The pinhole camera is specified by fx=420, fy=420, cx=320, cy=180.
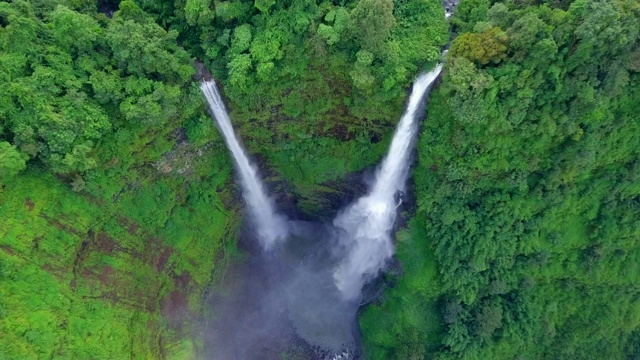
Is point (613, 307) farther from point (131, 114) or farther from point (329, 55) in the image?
point (131, 114)

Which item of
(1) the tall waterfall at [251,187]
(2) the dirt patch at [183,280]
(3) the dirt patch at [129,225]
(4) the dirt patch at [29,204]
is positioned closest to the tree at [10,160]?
(4) the dirt patch at [29,204]

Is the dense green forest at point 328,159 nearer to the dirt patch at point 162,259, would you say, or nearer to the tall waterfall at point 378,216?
the dirt patch at point 162,259

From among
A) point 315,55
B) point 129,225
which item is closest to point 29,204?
point 129,225

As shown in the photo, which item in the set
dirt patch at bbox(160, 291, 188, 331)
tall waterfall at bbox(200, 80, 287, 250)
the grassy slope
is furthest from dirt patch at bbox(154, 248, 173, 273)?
tall waterfall at bbox(200, 80, 287, 250)

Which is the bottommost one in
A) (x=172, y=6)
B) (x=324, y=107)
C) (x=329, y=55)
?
(x=324, y=107)

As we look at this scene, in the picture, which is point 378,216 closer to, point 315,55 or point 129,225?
point 315,55

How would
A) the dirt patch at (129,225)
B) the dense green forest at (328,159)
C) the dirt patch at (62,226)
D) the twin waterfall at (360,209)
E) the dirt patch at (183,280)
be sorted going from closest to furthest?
1. the dense green forest at (328,159)
2. the dirt patch at (62,226)
3. the dirt patch at (129,225)
4. the twin waterfall at (360,209)
5. the dirt patch at (183,280)

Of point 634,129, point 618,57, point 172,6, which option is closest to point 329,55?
point 172,6
